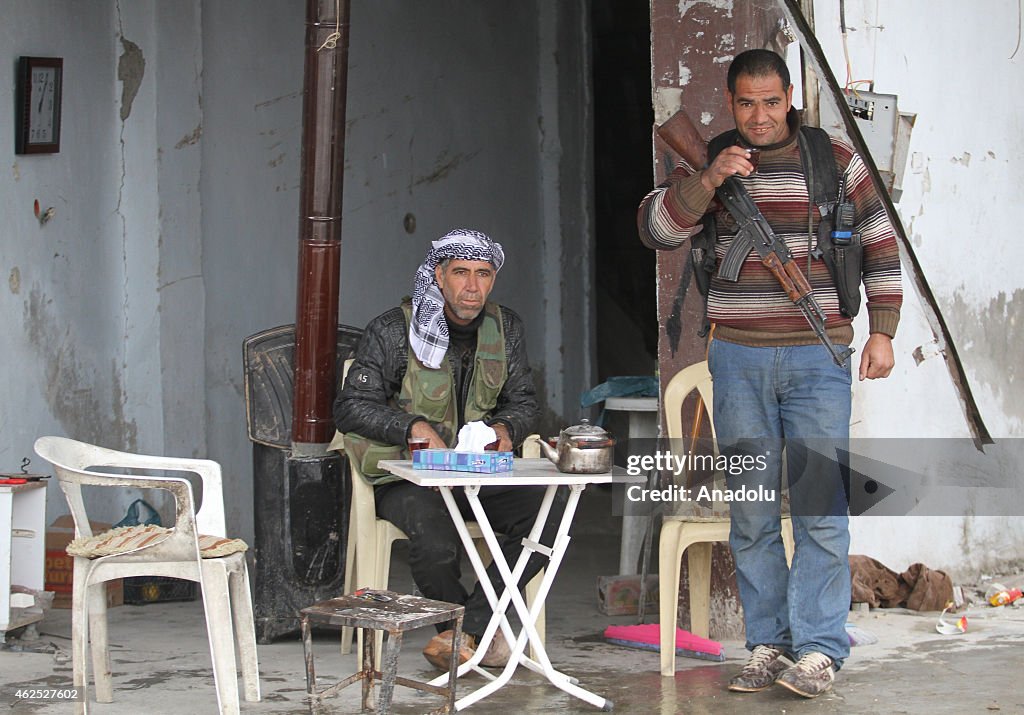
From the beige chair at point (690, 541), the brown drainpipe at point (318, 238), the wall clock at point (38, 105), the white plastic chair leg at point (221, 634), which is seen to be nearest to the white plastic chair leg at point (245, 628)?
the white plastic chair leg at point (221, 634)

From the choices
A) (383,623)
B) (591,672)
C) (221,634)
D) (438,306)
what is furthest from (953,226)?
(221,634)

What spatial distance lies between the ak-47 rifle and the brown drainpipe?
1.40 meters

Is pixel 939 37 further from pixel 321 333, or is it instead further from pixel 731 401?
pixel 321 333

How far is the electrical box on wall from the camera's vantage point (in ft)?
18.9

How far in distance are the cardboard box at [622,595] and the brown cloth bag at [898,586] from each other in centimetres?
83

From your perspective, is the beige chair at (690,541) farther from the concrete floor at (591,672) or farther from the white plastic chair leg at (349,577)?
the white plastic chair leg at (349,577)

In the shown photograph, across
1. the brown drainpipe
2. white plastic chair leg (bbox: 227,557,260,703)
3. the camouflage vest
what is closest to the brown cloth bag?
the camouflage vest

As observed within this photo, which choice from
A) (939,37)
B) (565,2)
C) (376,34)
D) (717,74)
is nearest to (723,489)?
(717,74)

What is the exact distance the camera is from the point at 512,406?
5156 millimetres

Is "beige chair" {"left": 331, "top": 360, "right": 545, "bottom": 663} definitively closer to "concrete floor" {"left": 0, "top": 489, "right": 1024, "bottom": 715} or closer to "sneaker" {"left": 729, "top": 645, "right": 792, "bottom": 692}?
"concrete floor" {"left": 0, "top": 489, "right": 1024, "bottom": 715}

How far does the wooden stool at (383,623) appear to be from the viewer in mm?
3898

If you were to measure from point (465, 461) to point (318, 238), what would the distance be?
4.59ft

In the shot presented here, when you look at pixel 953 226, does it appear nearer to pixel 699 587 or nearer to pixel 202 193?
pixel 699 587

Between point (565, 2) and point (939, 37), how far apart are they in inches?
162
